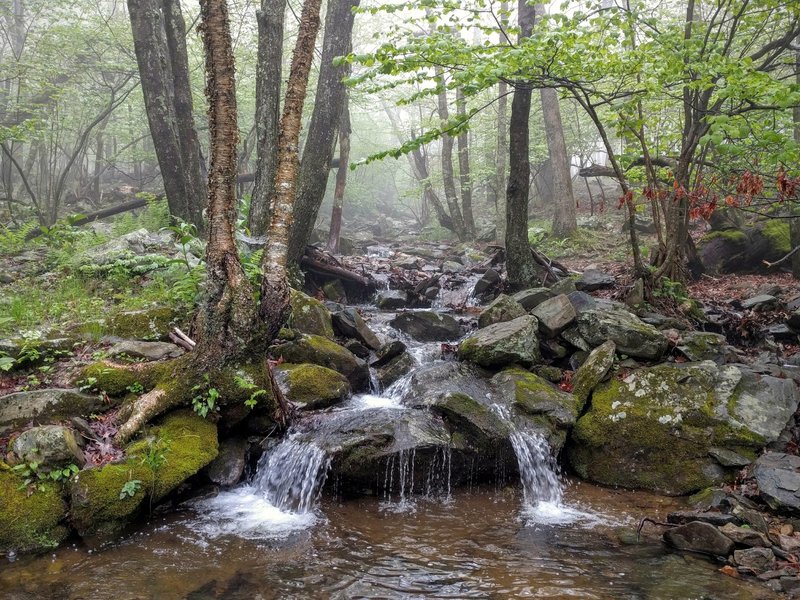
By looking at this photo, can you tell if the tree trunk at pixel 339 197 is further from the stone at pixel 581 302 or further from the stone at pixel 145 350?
the stone at pixel 145 350

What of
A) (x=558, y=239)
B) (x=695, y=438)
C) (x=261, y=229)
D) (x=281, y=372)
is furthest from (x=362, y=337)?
(x=558, y=239)

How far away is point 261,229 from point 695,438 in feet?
24.5

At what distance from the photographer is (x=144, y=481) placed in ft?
16.5

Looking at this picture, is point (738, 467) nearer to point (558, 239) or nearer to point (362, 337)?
point (362, 337)

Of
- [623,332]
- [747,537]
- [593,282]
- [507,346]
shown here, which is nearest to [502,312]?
[507,346]

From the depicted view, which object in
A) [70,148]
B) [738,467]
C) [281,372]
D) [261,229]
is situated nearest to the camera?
[738,467]

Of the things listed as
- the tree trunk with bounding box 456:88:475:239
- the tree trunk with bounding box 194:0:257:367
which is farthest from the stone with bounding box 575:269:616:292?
the tree trunk with bounding box 456:88:475:239

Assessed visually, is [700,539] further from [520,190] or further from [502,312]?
[520,190]

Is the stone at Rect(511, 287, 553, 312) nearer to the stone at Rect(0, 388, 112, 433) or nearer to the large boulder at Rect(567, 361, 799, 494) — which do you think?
the large boulder at Rect(567, 361, 799, 494)

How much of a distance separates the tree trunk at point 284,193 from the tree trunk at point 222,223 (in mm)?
216

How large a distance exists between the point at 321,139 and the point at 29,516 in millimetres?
8353

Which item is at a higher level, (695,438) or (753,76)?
(753,76)

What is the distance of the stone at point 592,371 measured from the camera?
709cm

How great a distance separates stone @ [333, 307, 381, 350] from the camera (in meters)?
8.88
